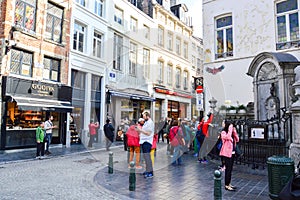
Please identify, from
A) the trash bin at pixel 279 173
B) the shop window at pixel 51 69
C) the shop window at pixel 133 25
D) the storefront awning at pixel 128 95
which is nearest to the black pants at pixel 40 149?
the storefront awning at pixel 128 95

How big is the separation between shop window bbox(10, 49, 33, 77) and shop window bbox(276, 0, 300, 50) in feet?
44.7

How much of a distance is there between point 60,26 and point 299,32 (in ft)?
44.5

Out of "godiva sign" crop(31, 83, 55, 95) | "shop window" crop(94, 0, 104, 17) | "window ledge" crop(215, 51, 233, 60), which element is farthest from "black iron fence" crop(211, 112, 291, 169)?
"shop window" crop(94, 0, 104, 17)

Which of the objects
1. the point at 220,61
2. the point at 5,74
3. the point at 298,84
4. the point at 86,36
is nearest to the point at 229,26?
the point at 220,61

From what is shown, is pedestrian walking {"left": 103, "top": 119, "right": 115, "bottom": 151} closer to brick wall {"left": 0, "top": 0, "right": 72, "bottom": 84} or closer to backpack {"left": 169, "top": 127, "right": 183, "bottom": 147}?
backpack {"left": 169, "top": 127, "right": 183, "bottom": 147}

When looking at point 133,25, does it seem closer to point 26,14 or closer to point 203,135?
point 203,135

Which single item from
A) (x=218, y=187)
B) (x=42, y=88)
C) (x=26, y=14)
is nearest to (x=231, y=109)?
(x=218, y=187)

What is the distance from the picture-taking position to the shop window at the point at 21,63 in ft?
39.9

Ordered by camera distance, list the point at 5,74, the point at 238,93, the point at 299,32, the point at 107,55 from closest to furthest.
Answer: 1. the point at 107,55
2. the point at 5,74
3. the point at 299,32
4. the point at 238,93

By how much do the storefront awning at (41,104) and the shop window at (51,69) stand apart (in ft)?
5.60

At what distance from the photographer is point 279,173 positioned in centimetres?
436

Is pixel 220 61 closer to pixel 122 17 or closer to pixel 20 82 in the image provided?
pixel 122 17

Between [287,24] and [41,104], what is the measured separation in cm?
1367

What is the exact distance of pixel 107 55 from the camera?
5.29 m
